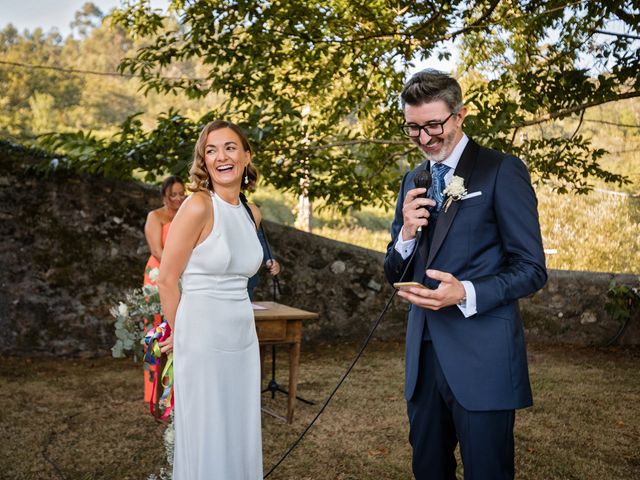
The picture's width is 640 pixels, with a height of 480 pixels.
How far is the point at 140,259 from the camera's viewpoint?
727cm

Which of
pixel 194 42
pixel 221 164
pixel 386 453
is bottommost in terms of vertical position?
pixel 386 453

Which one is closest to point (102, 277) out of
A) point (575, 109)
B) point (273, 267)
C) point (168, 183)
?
point (168, 183)

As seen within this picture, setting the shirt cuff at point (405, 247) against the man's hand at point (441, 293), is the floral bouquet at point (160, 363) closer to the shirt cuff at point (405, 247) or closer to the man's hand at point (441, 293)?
the shirt cuff at point (405, 247)

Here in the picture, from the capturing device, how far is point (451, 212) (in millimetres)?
2092

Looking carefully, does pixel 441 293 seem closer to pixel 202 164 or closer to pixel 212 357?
pixel 212 357

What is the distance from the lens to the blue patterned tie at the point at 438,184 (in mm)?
2211

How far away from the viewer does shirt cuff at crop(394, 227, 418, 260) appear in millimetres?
2229

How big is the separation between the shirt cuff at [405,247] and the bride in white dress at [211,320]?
2.45 ft

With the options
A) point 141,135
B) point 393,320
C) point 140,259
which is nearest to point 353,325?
point 393,320

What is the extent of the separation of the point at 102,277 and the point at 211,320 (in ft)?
16.2

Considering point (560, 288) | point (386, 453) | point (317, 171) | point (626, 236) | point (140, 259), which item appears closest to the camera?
point (386, 453)

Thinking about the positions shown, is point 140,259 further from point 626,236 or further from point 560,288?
point 626,236

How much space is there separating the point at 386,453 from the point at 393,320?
3825mm

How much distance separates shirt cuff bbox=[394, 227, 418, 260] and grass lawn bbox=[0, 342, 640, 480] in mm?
2110
